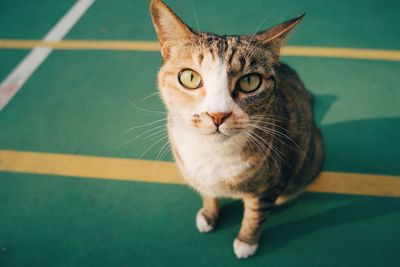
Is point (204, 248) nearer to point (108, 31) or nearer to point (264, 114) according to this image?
point (264, 114)

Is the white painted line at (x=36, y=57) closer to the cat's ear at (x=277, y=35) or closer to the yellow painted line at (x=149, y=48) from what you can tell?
the yellow painted line at (x=149, y=48)

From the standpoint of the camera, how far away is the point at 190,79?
1404 mm

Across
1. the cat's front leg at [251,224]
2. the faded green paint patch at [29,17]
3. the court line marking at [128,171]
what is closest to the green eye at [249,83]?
the cat's front leg at [251,224]

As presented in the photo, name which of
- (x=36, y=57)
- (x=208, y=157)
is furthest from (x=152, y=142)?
(x=36, y=57)

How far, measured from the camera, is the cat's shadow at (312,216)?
80.4 inches

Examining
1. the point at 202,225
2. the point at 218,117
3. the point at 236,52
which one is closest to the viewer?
the point at 218,117

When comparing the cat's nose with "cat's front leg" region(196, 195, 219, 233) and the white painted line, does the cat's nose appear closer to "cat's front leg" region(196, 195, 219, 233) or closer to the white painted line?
"cat's front leg" region(196, 195, 219, 233)

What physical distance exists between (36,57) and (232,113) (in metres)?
2.72

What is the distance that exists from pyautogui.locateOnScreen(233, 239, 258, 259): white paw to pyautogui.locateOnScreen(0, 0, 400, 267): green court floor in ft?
0.13

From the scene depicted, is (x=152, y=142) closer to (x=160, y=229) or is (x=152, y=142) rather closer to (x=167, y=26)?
(x=160, y=229)

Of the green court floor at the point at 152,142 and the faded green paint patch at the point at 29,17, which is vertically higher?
the faded green paint patch at the point at 29,17

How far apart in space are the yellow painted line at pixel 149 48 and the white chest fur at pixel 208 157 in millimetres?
1923

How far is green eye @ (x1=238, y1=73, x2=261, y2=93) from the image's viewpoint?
141cm

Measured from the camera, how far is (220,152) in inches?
60.6
